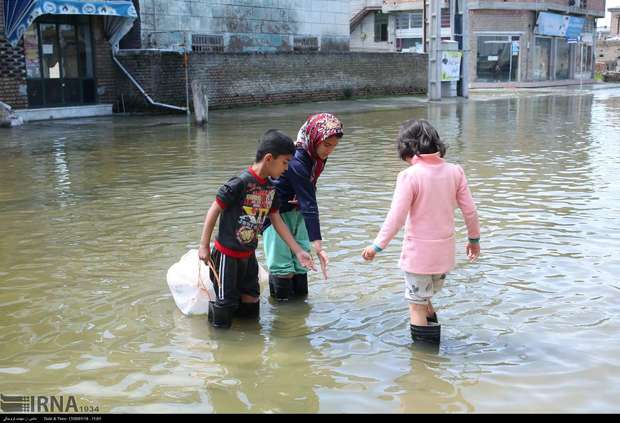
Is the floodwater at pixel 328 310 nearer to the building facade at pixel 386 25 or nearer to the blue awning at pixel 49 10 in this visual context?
the blue awning at pixel 49 10

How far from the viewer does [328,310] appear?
16.1 feet

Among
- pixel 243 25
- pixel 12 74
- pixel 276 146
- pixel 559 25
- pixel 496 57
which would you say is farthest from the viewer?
pixel 559 25

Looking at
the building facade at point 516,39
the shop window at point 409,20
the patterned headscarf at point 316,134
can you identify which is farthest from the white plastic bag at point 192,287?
the shop window at point 409,20

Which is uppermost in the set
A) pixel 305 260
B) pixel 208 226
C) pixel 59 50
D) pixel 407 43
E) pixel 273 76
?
pixel 407 43

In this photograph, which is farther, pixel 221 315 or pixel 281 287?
pixel 281 287

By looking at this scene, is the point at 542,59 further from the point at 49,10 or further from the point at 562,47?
the point at 49,10

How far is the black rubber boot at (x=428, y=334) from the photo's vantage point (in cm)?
414

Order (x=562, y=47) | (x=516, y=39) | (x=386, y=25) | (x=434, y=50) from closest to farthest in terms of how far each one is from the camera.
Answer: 1. (x=434, y=50)
2. (x=516, y=39)
3. (x=562, y=47)
4. (x=386, y=25)

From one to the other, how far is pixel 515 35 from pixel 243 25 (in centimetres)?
2360

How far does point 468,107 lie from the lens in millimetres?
24484

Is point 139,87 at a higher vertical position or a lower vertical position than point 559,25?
lower

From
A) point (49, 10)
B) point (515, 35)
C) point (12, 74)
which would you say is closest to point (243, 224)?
point (49, 10)

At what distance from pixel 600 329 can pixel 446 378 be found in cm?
123

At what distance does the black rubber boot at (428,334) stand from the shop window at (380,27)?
2001 inches
